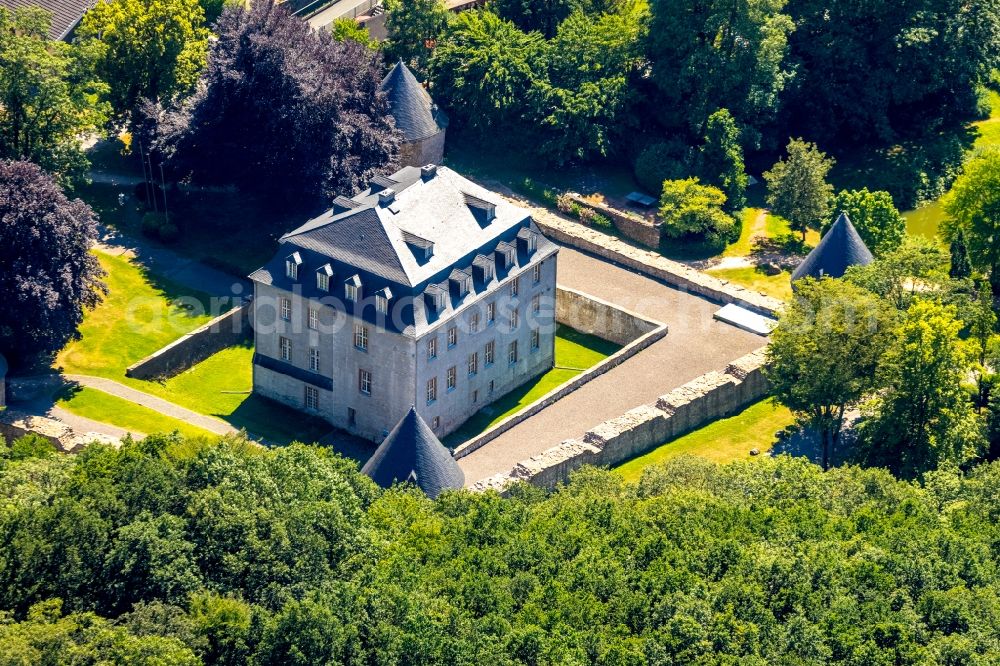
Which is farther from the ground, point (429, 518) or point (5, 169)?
point (5, 169)

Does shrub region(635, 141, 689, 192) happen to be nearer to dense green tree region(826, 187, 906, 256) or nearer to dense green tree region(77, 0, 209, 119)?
dense green tree region(826, 187, 906, 256)

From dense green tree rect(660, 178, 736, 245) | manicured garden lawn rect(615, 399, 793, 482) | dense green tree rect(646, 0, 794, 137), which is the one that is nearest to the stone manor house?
manicured garden lawn rect(615, 399, 793, 482)

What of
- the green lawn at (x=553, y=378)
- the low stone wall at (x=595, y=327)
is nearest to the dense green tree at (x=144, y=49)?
the low stone wall at (x=595, y=327)

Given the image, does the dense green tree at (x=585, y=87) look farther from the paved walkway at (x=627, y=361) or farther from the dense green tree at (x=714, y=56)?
the paved walkway at (x=627, y=361)

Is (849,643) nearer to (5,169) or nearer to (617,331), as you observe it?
(617,331)

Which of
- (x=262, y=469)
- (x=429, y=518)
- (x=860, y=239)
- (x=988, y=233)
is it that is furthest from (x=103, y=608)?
(x=988, y=233)

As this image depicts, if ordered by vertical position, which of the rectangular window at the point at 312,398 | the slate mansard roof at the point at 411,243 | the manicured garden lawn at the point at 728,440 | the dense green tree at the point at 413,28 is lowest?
the manicured garden lawn at the point at 728,440
